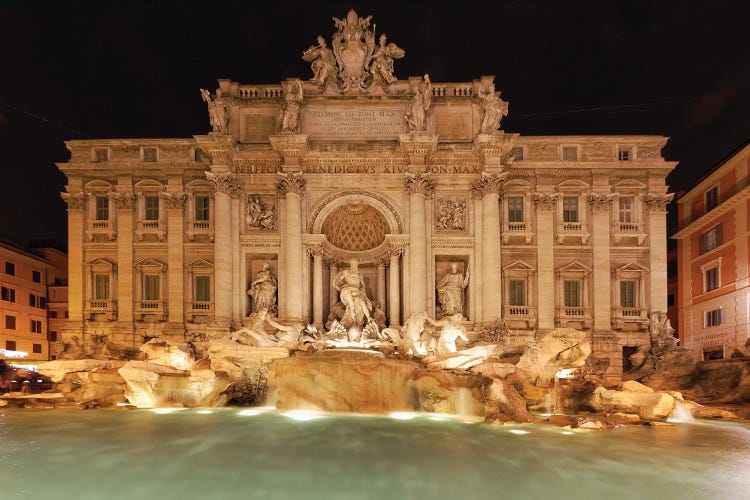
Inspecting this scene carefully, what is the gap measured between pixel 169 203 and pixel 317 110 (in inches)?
350

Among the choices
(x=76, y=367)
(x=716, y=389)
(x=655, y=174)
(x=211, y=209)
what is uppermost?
(x=655, y=174)

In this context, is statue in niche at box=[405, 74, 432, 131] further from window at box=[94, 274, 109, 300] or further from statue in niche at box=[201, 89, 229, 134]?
window at box=[94, 274, 109, 300]

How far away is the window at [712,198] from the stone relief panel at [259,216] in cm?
2477

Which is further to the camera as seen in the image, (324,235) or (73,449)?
(324,235)

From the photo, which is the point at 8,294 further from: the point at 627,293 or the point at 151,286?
the point at 627,293

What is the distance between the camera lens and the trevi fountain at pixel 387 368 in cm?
884

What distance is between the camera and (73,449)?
404 inches

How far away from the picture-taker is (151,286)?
24.0 metres

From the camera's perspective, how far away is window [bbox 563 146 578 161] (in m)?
23.8

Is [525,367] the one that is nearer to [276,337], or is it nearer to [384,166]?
[276,337]

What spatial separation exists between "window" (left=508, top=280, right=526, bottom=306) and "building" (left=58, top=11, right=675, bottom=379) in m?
0.09

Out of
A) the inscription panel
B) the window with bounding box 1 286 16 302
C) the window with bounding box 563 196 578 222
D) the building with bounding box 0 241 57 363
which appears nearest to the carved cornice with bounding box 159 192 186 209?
the inscription panel

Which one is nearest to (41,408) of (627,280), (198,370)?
(198,370)

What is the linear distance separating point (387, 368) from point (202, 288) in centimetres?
1262
